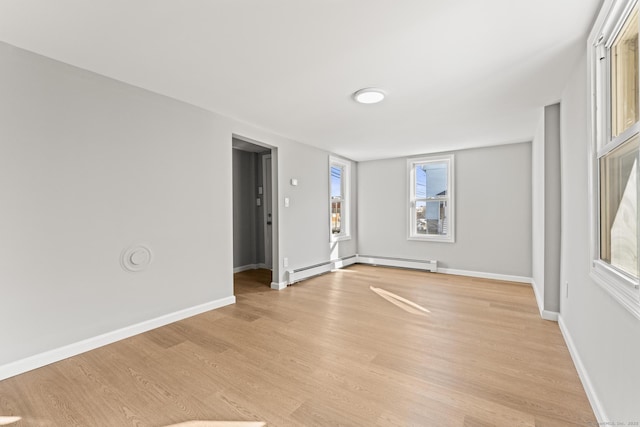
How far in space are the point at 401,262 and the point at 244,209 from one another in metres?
3.30

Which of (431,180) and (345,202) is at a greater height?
(431,180)

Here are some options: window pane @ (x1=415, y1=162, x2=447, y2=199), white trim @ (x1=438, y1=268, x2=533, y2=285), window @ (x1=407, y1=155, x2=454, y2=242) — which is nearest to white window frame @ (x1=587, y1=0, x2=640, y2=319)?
white trim @ (x1=438, y1=268, x2=533, y2=285)

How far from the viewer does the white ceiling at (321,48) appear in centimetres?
166

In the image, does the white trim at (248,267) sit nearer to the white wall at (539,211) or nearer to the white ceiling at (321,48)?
the white ceiling at (321,48)

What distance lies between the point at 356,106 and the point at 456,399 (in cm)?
270

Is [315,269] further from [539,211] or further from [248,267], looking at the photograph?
[539,211]

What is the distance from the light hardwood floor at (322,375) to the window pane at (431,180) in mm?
2723

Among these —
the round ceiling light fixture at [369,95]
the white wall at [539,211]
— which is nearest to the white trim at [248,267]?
the round ceiling light fixture at [369,95]

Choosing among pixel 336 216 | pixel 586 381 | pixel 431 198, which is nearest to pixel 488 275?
pixel 431 198

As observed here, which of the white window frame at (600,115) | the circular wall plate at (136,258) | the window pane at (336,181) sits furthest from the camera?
the window pane at (336,181)

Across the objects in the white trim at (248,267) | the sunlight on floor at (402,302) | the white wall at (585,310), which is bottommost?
the sunlight on floor at (402,302)

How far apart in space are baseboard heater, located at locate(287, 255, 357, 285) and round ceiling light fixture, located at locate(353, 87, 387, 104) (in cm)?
268

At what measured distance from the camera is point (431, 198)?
559cm

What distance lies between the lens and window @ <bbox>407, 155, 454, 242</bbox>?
17.6ft
